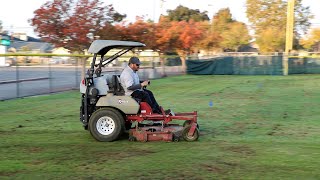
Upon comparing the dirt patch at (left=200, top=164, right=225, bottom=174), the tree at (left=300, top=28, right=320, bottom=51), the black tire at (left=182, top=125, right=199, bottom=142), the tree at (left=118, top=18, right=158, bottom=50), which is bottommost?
the dirt patch at (left=200, top=164, right=225, bottom=174)

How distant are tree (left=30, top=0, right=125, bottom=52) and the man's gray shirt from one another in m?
15.4

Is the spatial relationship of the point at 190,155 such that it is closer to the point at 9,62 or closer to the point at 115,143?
the point at 115,143

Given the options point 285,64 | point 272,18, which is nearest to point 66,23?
point 285,64

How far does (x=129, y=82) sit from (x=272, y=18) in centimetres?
6309

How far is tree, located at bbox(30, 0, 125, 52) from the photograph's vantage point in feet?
79.9

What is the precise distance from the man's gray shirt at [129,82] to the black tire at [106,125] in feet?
1.62

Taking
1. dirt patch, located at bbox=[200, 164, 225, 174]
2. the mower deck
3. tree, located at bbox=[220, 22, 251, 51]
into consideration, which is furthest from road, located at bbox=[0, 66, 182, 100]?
tree, located at bbox=[220, 22, 251, 51]

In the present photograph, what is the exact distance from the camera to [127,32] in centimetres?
3105

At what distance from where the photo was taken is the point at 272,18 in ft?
227

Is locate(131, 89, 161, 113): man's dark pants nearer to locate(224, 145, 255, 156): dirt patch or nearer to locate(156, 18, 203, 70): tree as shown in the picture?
locate(224, 145, 255, 156): dirt patch

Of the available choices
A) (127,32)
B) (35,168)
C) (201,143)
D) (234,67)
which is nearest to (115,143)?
(201,143)

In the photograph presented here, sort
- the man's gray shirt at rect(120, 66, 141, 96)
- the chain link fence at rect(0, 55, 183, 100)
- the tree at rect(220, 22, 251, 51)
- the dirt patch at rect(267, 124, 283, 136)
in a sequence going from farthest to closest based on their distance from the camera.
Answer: the tree at rect(220, 22, 251, 51) < the chain link fence at rect(0, 55, 183, 100) < the dirt patch at rect(267, 124, 283, 136) < the man's gray shirt at rect(120, 66, 141, 96)

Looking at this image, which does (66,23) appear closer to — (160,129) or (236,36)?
(160,129)

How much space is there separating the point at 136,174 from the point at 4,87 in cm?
1682
